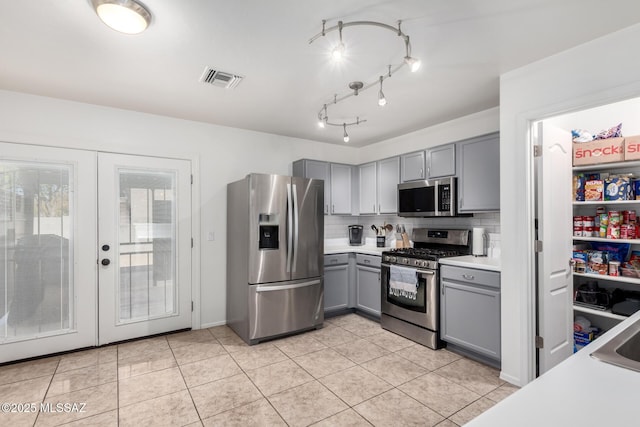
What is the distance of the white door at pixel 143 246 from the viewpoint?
330cm

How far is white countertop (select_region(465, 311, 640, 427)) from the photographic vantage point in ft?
2.27

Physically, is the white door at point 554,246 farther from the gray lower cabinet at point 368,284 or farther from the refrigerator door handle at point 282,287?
the refrigerator door handle at point 282,287

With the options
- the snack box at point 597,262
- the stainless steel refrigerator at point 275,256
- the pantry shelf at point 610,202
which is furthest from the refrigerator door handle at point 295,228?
the snack box at point 597,262

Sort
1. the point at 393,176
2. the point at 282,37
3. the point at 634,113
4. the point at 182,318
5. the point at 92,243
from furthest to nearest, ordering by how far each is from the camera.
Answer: the point at 393,176 < the point at 182,318 < the point at 92,243 < the point at 634,113 < the point at 282,37

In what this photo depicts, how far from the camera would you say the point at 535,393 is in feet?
2.65

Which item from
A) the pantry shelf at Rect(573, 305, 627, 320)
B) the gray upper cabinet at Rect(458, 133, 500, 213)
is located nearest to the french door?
the gray upper cabinet at Rect(458, 133, 500, 213)

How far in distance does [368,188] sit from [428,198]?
3.56ft

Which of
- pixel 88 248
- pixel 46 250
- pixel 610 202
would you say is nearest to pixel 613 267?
pixel 610 202

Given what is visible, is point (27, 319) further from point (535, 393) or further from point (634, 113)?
point (634, 113)

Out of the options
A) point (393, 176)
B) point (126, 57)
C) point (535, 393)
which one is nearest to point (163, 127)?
point (126, 57)

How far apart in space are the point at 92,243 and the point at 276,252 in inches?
72.4

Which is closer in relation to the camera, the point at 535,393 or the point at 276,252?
the point at 535,393

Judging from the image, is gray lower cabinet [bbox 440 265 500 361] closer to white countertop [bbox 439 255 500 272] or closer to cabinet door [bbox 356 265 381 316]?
white countertop [bbox 439 255 500 272]

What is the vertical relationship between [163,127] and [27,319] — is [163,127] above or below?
above
